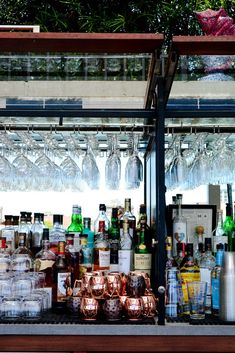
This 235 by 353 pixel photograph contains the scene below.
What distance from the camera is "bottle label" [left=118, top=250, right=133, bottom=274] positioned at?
2049 mm

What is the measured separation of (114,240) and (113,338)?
69cm

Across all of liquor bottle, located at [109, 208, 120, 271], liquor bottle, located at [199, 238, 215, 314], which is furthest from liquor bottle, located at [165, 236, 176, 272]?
liquor bottle, located at [109, 208, 120, 271]

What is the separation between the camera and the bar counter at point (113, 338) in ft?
5.21

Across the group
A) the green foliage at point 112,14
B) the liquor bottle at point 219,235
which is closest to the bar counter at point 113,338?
the liquor bottle at point 219,235

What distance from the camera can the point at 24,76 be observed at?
1.87 meters

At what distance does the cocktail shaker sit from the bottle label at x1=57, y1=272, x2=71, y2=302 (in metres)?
0.56

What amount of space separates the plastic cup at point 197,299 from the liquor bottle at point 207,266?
144 millimetres

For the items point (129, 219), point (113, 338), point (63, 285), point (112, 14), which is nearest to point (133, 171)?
point (129, 219)

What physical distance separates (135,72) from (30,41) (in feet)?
1.38

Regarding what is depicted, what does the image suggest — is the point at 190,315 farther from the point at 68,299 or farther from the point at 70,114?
the point at 70,114

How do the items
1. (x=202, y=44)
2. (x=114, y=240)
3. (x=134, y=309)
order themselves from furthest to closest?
1. (x=114, y=240)
2. (x=134, y=309)
3. (x=202, y=44)

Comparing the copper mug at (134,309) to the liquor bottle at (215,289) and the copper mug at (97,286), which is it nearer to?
the copper mug at (97,286)

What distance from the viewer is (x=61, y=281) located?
1.93 metres

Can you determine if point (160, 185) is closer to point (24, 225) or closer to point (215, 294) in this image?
point (215, 294)
